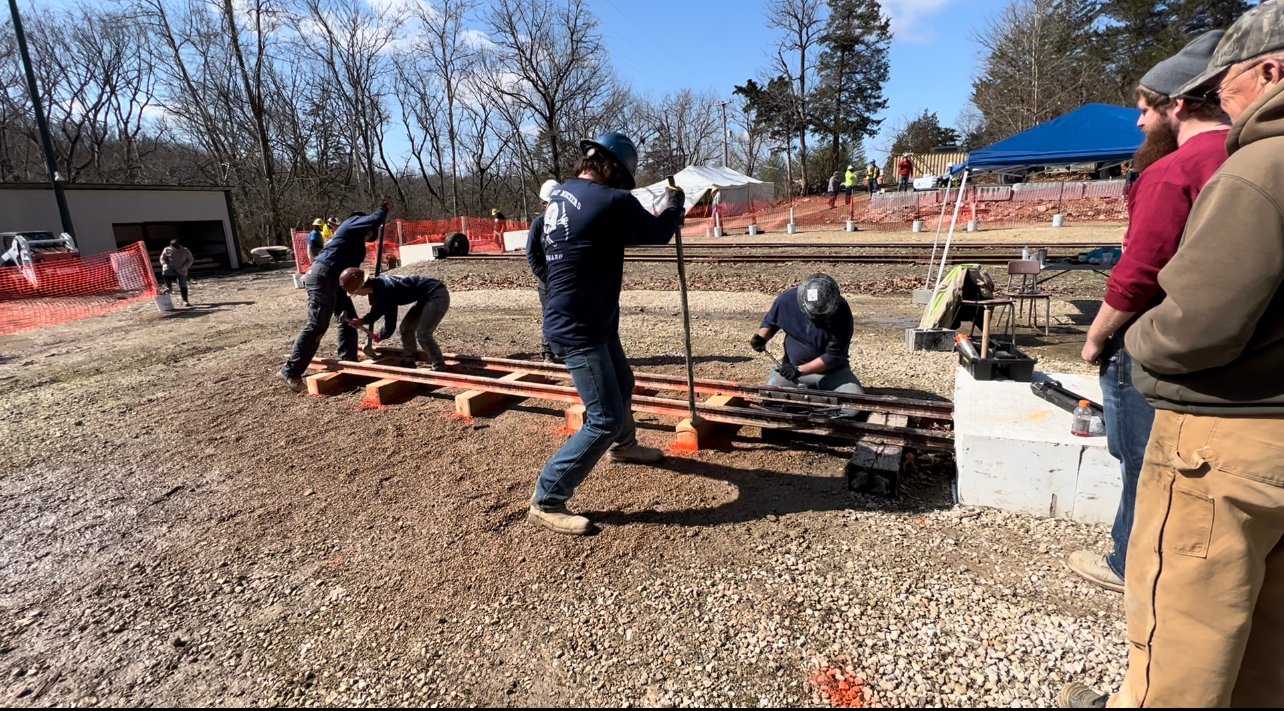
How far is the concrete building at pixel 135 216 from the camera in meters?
20.0

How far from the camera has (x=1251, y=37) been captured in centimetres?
162

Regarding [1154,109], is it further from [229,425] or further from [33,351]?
[33,351]

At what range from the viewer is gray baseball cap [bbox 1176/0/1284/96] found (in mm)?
1562

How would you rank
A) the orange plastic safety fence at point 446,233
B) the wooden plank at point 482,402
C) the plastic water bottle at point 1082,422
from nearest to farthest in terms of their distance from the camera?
1. the plastic water bottle at point 1082,422
2. the wooden plank at point 482,402
3. the orange plastic safety fence at point 446,233

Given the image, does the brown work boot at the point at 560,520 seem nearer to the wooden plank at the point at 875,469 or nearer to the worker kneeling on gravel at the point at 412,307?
the wooden plank at the point at 875,469

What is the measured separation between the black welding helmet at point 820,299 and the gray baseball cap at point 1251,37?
9.70ft

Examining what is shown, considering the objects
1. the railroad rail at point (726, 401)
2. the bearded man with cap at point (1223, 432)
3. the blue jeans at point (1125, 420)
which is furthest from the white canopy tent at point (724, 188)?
the bearded man with cap at point (1223, 432)

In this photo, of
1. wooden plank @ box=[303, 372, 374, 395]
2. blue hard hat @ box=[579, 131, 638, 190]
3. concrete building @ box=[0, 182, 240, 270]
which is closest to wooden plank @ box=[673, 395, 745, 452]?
blue hard hat @ box=[579, 131, 638, 190]

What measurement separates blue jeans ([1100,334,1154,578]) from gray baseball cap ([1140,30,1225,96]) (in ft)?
3.02

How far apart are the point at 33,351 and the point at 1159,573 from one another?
1370cm

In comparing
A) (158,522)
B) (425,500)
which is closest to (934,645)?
(425,500)

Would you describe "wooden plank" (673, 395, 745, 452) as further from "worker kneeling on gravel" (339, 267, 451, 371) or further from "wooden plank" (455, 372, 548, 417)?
"worker kneeling on gravel" (339, 267, 451, 371)

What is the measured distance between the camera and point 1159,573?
1.63 meters

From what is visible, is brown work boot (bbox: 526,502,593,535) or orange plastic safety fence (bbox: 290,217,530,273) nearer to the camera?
brown work boot (bbox: 526,502,593,535)
